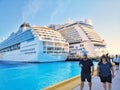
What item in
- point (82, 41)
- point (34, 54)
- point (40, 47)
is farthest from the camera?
point (82, 41)

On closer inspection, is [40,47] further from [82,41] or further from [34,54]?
[82,41]

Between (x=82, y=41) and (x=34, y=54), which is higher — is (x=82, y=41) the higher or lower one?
the higher one

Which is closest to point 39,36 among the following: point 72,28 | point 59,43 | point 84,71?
point 59,43

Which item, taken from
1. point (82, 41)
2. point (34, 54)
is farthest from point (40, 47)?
point (82, 41)

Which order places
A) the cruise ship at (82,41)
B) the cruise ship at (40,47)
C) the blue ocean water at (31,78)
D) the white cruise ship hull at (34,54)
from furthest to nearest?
the cruise ship at (82,41) < the cruise ship at (40,47) < the white cruise ship hull at (34,54) < the blue ocean water at (31,78)

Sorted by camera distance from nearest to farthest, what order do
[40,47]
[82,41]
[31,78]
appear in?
[31,78] < [40,47] < [82,41]

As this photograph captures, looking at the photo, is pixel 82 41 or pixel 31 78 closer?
pixel 31 78

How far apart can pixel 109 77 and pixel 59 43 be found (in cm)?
4376

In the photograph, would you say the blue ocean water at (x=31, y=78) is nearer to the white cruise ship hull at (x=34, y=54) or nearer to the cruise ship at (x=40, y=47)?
the white cruise ship hull at (x=34, y=54)

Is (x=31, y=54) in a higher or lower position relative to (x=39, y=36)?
lower

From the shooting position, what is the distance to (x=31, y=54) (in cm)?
4478

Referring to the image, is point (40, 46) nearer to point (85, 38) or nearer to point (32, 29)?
point (32, 29)

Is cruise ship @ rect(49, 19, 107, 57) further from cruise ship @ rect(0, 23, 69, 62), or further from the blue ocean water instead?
the blue ocean water

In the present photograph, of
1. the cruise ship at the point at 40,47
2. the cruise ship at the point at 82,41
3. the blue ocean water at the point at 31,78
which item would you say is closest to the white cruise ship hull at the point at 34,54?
the cruise ship at the point at 40,47
